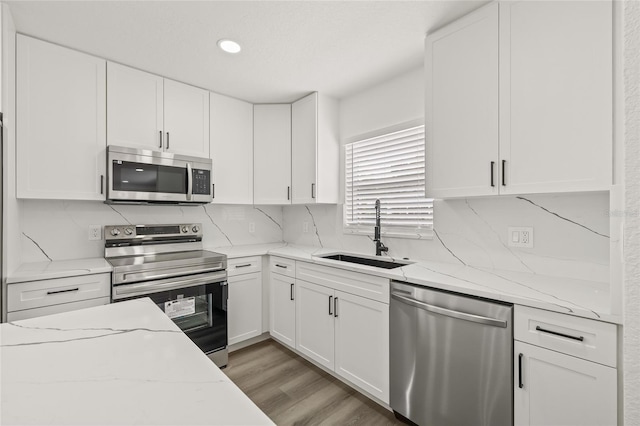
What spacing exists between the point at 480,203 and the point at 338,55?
1.45 m

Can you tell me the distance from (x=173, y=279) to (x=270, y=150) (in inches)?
61.9

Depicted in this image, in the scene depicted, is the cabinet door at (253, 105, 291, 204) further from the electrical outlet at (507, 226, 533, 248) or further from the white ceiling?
the electrical outlet at (507, 226, 533, 248)

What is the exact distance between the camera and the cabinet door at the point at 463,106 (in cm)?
165

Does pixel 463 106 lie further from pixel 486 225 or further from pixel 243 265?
pixel 243 265

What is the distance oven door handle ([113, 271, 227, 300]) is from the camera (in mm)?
2012

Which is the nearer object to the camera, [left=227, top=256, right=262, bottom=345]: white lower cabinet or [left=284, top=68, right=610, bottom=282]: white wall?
[left=284, top=68, right=610, bottom=282]: white wall

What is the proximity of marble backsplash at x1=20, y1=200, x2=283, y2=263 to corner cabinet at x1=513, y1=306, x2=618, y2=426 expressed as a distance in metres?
2.67

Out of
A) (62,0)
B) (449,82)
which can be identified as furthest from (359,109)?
(62,0)

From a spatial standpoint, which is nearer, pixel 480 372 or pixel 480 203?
pixel 480 372

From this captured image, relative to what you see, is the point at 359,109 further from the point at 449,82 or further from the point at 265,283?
the point at 265,283

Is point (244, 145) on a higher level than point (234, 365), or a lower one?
higher

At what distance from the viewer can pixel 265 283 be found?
2869 millimetres

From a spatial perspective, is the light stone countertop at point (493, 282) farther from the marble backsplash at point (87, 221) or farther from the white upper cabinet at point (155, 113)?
the white upper cabinet at point (155, 113)

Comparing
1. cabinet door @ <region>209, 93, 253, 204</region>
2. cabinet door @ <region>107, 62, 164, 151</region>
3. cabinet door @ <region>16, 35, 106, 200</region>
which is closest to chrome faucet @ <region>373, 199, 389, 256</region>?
cabinet door @ <region>209, 93, 253, 204</region>
